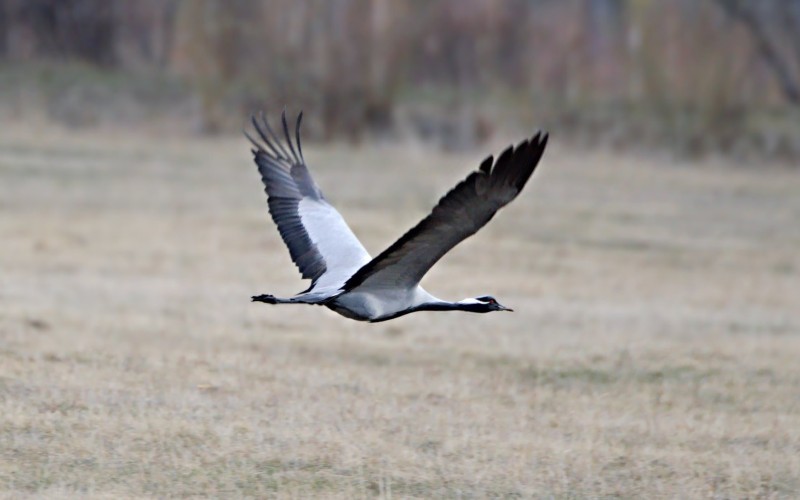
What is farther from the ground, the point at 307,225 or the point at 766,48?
the point at 766,48

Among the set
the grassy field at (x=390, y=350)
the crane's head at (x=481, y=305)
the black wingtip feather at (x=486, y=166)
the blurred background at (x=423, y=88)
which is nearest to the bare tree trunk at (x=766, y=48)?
the blurred background at (x=423, y=88)

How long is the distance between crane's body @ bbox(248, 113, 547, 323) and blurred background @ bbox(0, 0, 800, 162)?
15242 millimetres

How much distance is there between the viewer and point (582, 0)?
32.1 metres

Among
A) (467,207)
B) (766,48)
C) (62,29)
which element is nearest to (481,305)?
(467,207)

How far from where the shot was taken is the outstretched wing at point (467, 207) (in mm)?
6207

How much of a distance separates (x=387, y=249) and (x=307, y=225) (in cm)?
174

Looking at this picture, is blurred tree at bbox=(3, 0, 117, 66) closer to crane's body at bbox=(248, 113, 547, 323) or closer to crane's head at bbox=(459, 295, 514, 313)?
crane's body at bbox=(248, 113, 547, 323)

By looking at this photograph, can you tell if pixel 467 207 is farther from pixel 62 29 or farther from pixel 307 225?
pixel 62 29

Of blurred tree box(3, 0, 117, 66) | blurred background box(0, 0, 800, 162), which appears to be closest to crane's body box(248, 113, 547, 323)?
blurred background box(0, 0, 800, 162)

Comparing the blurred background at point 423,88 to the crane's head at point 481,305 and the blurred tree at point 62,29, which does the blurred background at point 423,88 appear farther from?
the crane's head at point 481,305

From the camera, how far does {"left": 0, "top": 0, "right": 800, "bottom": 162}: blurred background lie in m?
24.7

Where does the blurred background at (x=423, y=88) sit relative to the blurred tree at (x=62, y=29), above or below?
below

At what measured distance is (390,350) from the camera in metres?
10.0

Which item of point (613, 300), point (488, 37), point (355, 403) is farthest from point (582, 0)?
point (355, 403)
